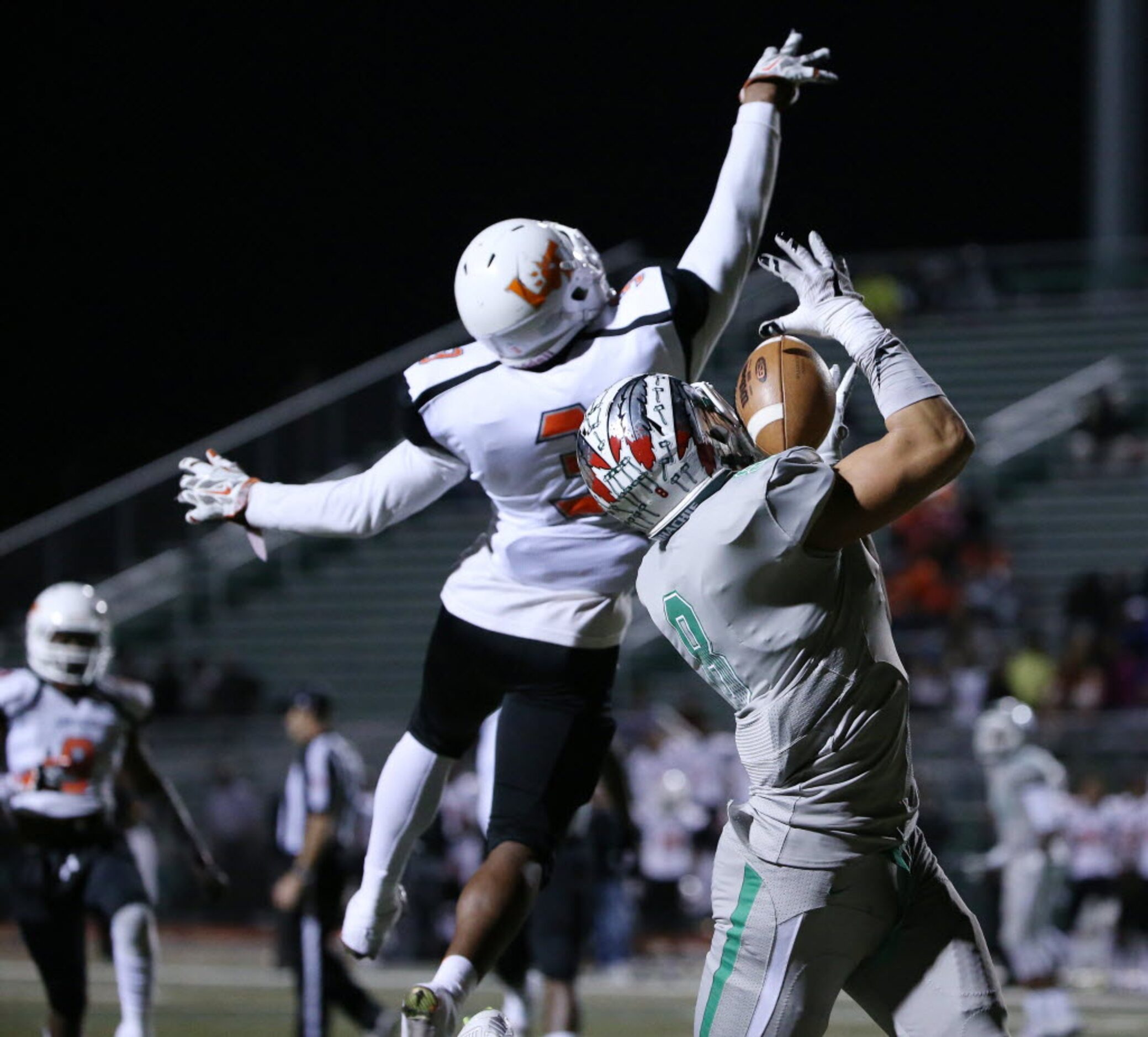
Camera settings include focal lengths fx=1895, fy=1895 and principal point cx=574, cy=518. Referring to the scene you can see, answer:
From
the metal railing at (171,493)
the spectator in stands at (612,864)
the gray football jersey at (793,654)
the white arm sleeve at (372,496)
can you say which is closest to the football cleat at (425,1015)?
the gray football jersey at (793,654)

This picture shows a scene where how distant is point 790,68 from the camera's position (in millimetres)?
4719

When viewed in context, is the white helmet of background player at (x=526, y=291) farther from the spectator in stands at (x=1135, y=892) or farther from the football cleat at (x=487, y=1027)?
the spectator in stands at (x=1135, y=892)

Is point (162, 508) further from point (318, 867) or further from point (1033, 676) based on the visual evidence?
point (318, 867)

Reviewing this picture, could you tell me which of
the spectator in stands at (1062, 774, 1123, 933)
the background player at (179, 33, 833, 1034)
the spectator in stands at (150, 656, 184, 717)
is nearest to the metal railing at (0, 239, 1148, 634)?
the spectator in stands at (150, 656, 184, 717)

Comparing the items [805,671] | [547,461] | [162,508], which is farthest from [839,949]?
[162,508]

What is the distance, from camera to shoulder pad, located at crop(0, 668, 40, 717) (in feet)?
21.4

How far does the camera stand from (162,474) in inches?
634

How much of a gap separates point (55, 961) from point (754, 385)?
143 inches

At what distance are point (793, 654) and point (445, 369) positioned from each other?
1.41 m

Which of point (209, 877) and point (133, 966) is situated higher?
point (209, 877)

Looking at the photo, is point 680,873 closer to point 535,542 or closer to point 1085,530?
point 1085,530

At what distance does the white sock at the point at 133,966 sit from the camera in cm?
631

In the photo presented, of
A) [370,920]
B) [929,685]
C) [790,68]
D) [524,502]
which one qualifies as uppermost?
[790,68]

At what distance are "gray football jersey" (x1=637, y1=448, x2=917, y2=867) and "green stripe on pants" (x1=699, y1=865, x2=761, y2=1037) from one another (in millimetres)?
54
